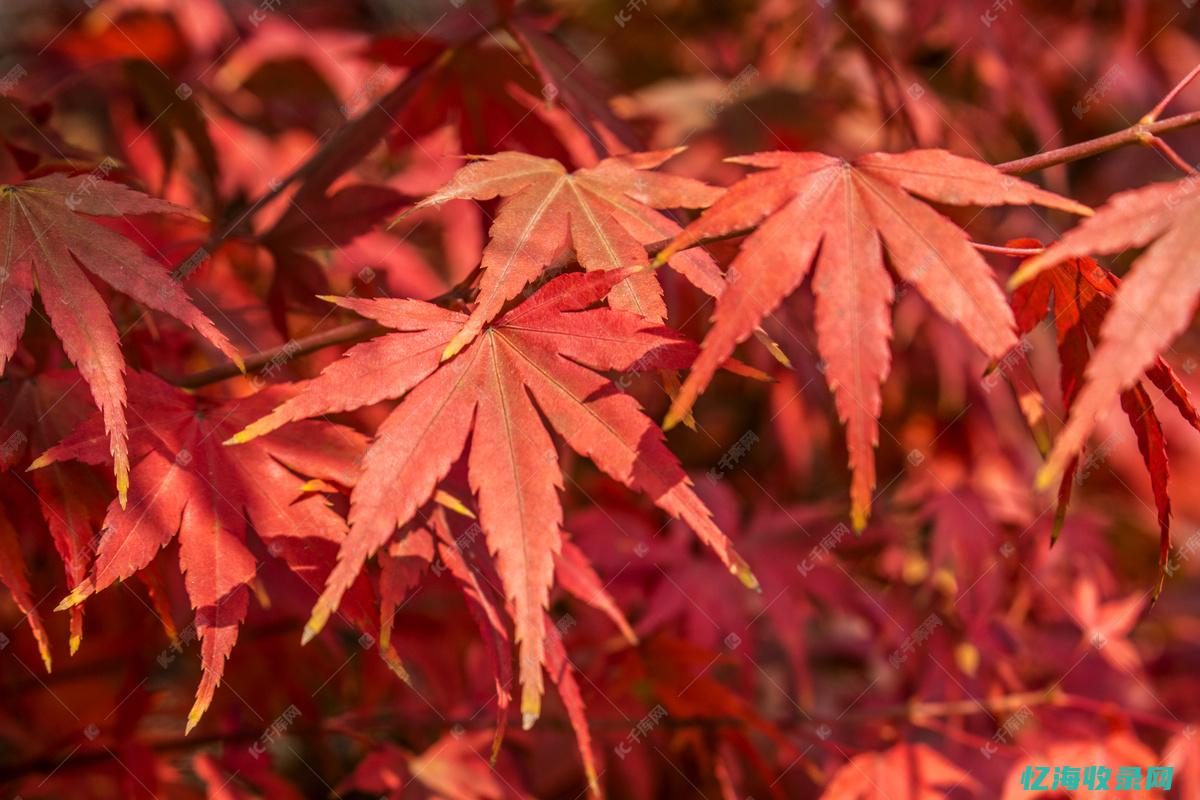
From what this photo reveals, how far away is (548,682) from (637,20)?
167cm

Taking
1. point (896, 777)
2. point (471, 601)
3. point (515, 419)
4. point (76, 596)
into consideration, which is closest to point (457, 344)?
point (515, 419)

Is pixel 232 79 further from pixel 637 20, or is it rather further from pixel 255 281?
pixel 637 20

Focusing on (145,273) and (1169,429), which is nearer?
(145,273)

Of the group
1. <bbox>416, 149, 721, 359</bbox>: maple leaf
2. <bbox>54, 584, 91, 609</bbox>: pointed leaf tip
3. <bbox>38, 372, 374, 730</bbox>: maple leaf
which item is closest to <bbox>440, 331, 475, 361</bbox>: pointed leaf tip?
<bbox>416, 149, 721, 359</bbox>: maple leaf

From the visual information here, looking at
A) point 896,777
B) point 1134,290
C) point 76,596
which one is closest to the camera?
point 1134,290

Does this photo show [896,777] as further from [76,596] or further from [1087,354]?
[76,596]

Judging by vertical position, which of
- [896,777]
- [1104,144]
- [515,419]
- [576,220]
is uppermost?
[1104,144]

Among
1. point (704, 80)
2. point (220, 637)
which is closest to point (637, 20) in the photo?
point (704, 80)

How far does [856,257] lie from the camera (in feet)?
2.00

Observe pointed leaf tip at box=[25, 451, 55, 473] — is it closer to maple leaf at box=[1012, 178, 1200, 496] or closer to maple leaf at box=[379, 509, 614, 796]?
maple leaf at box=[379, 509, 614, 796]

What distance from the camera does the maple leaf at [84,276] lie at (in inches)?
25.1

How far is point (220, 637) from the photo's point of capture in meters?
0.65

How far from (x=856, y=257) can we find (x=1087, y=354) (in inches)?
9.1

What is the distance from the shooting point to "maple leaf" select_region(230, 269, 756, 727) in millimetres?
601
